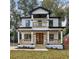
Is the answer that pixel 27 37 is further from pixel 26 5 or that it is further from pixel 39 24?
pixel 26 5

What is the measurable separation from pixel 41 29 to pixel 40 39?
0.09 m

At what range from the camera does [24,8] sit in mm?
2352

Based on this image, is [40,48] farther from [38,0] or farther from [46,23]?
[38,0]

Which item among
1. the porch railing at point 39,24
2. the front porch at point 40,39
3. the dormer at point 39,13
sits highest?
the dormer at point 39,13

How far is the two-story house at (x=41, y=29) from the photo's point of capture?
234 cm

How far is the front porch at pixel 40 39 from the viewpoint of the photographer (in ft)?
7.66

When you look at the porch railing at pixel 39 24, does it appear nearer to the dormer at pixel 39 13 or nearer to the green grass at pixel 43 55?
the dormer at pixel 39 13

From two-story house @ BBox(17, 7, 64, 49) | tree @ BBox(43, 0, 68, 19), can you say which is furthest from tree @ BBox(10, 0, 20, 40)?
tree @ BBox(43, 0, 68, 19)

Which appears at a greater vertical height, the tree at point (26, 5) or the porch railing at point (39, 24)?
the tree at point (26, 5)

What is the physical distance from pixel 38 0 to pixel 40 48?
1.44 ft

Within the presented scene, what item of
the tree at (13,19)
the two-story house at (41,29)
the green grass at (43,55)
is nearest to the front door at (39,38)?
the two-story house at (41,29)

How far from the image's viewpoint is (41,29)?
235cm
